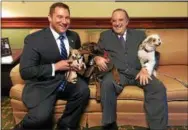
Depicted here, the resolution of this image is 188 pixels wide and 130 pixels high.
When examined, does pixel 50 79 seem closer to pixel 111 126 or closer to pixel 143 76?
pixel 111 126

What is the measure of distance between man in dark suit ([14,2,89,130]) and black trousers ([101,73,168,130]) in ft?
0.56

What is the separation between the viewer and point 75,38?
2602 millimetres

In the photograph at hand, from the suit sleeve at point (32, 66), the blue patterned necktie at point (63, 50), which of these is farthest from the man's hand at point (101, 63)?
the suit sleeve at point (32, 66)

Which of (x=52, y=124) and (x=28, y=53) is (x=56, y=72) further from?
(x=52, y=124)

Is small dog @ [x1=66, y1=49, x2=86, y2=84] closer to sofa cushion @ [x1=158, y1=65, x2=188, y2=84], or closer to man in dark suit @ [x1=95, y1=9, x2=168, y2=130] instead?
man in dark suit @ [x1=95, y1=9, x2=168, y2=130]

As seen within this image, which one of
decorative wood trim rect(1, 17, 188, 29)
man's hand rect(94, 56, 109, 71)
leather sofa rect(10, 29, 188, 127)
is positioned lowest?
leather sofa rect(10, 29, 188, 127)

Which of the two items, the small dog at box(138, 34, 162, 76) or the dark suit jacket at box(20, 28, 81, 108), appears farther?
the small dog at box(138, 34, 162, 76)

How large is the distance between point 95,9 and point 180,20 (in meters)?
0.95

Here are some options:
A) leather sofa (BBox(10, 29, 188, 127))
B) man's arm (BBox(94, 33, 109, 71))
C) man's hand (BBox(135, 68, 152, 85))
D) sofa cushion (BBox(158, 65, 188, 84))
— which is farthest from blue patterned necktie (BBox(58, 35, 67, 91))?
Answer: sofa cushion (BBox(158, 65, 188, 84))

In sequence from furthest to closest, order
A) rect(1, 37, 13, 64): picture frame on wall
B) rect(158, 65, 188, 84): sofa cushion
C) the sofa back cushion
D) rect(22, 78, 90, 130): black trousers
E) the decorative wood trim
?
the decorative wood trim, the sofa back cushion, rect(1, 37, 13, 64): picture frame on wall, rect(158, 65, 188, 84): sofa cushion, rect(22, 78, 90, 130): black trousers

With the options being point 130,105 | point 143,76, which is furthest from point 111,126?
point 143,76

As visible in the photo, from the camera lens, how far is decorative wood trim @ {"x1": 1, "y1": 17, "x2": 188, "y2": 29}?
10.8 feet

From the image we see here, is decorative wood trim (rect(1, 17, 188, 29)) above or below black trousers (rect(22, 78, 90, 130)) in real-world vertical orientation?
above

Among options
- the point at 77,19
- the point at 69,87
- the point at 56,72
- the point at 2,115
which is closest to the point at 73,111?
the point at 69,87
